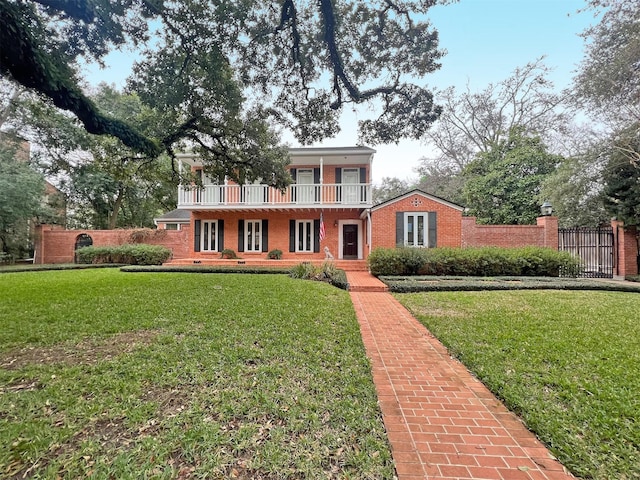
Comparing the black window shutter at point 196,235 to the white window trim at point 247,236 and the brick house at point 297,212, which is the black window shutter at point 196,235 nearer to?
the brick house at point 297,212

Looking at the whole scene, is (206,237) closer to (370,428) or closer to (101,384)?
(101,384)

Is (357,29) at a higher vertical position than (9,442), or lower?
higher

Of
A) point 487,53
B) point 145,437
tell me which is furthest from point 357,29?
point 145,437

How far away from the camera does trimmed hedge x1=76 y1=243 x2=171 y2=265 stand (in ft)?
49.7

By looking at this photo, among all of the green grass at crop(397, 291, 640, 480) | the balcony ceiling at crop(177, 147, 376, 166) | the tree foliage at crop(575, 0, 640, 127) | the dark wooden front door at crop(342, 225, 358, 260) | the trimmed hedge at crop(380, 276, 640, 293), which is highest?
the tree foliage at crop(575, 0, 640, 127)

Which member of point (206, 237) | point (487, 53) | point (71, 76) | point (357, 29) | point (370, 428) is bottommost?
point (370, 428)

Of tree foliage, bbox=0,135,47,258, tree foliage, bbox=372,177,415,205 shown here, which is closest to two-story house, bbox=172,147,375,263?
tree foliage, bbox=0,135,47,258

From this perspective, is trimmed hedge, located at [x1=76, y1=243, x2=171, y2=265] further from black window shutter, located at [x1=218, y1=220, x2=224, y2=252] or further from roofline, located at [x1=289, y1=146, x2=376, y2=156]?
roofline, located at [x1=289, y1=146, x2=376, y2=156]

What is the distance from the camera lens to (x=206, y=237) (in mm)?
16922

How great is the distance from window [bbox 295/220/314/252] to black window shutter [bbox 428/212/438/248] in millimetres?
6399

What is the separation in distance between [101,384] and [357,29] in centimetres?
869

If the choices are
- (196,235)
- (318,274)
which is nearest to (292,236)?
(196,235)

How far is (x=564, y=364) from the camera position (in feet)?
11.3

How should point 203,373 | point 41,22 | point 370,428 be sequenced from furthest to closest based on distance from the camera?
1. point 41,22
2. point 203,373
3. point 370,428
